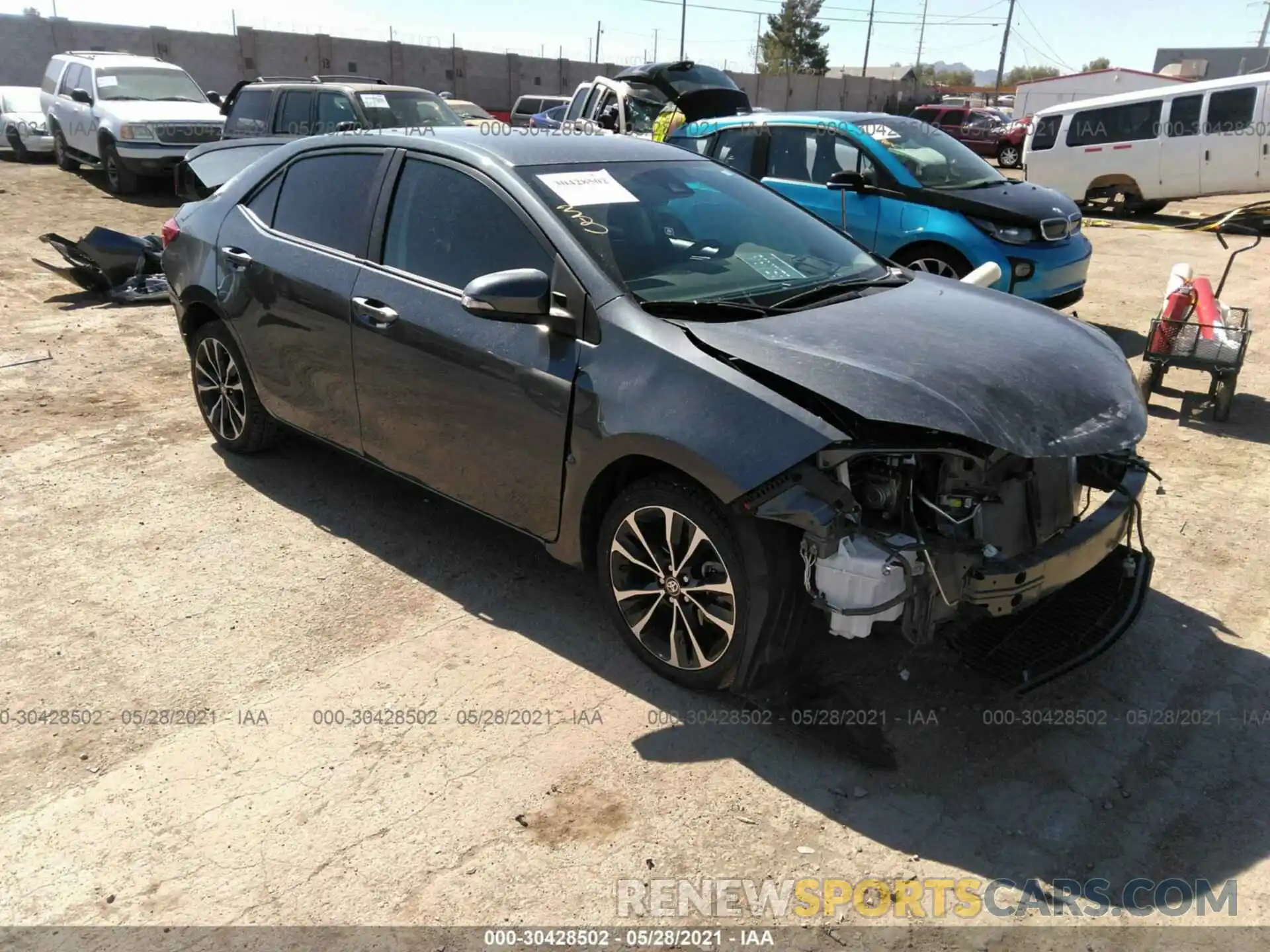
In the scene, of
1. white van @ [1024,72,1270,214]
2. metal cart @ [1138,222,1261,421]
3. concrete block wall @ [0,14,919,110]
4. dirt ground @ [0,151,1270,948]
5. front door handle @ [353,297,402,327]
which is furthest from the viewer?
concrete block wall @ [0,14,919,110]

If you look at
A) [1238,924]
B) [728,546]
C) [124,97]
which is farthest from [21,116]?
[1238,924]

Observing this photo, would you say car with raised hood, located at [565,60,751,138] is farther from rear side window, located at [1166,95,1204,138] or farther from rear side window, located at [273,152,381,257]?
rear side window, located at [273,152,381,257]

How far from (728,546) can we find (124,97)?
53.3ft

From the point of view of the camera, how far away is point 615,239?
3506 mm

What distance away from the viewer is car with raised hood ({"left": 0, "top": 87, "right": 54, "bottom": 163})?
18078mm

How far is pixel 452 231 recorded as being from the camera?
3.78 m

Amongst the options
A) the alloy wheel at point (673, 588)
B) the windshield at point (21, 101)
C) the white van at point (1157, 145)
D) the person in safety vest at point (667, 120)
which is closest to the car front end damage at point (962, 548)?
the alloy wheel at point (673, 588)

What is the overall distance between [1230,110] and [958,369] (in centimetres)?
1531

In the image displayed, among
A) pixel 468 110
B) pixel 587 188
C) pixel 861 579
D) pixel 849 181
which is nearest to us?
pixel 861 579

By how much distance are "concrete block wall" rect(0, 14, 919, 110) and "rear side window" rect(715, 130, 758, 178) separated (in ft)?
92.5

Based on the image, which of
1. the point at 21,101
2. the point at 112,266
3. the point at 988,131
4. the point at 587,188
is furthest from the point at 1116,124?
the point at 21,101

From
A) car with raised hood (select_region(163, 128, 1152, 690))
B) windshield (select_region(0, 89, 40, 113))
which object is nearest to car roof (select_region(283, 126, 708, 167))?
car with raised hood (select_region(163, 128, 1152, 690))

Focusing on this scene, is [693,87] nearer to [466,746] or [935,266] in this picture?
[935,266]

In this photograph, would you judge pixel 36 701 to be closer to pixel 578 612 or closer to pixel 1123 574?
pixel 578 612
